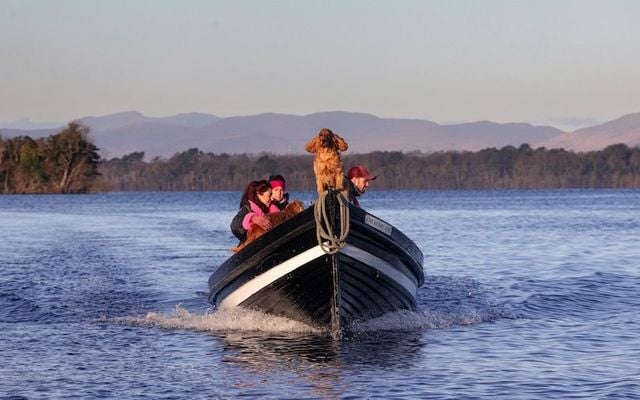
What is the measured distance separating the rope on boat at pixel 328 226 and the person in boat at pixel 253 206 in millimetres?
2410

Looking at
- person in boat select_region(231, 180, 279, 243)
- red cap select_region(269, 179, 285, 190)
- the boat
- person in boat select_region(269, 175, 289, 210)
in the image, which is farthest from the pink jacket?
the boat

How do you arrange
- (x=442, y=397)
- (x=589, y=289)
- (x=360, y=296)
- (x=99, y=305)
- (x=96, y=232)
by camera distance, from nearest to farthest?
(x=442, y=397) < (x=360, y=296) < (x=99, y=305) < (x=589, y=289) < (x=96, y=232)

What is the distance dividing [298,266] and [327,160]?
5.22ft

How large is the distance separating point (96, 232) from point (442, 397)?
42710 mm

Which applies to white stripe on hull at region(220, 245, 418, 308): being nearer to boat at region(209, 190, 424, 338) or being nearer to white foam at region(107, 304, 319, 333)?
boat at region(209, 190, 424, 338)

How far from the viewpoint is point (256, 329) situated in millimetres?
18719

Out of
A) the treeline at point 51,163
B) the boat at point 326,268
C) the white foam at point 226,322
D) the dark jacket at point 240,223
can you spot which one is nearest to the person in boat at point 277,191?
the dark jacket at point 240,223

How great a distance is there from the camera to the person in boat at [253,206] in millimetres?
19219

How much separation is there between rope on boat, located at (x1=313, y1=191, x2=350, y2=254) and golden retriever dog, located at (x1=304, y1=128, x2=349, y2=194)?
1.25 feet

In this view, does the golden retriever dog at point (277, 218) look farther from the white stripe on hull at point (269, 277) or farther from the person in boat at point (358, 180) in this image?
the person in boat at point (358, 180)

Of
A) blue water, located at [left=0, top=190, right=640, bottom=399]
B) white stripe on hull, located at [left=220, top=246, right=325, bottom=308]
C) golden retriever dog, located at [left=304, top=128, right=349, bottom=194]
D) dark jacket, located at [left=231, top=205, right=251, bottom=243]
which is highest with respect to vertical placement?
golden retriever dog, located at [left=304, top=128, right=349, bottom=194]

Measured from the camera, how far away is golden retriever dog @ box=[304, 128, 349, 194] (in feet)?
56.0

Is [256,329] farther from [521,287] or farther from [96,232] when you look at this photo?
[96,232]

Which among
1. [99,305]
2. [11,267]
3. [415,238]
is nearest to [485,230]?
[415,238]
